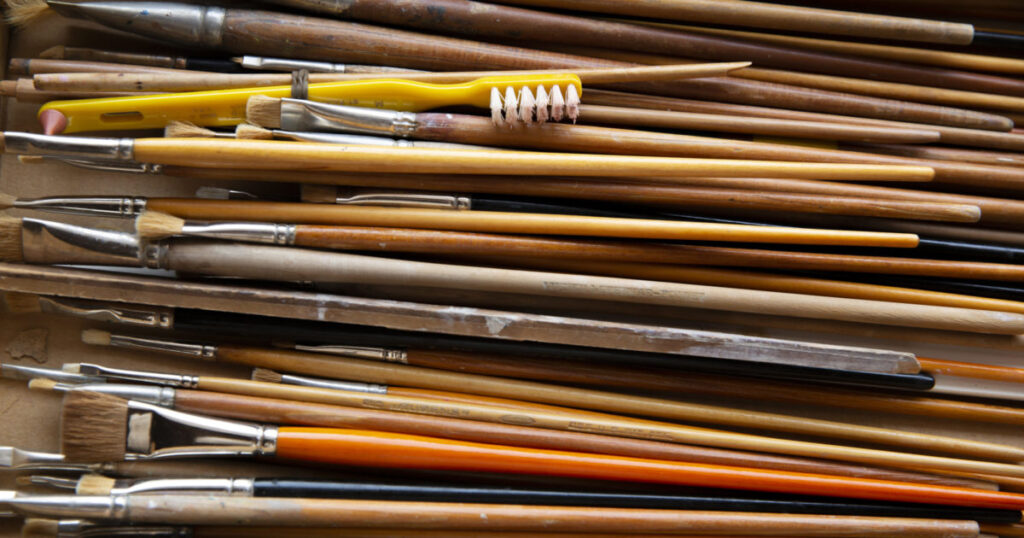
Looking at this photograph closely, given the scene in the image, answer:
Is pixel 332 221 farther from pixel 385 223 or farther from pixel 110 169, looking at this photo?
pixel 110 169

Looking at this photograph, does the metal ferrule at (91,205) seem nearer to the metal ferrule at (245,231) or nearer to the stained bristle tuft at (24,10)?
the metal ferrule at (245,231)

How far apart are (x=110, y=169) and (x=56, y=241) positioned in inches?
6.4

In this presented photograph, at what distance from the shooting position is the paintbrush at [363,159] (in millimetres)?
1287

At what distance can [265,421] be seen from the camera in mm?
1350

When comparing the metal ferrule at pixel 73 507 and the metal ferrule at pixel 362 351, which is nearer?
the metal ferrule at pixel 73 507

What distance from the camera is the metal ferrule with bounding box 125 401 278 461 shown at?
1312 mm

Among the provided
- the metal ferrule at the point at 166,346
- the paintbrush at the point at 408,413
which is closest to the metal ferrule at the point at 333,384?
the paintbrush at the point at 408,413

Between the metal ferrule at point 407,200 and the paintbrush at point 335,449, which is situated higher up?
the metal ferrule at point 407,200

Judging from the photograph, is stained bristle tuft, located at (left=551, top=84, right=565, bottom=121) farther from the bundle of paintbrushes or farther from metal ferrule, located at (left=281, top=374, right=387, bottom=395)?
metal ferrule, located at (left=281, top=374, right=387, bottom=395)

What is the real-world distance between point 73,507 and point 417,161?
0.82 metres

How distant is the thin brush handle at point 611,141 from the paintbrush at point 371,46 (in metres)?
0.11

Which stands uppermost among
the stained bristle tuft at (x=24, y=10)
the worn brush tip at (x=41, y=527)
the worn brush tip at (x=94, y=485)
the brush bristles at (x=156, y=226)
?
the stained bristle tuft at (x=24, y=10)

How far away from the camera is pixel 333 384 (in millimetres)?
1393

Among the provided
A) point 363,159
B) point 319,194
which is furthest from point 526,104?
point 319,194
